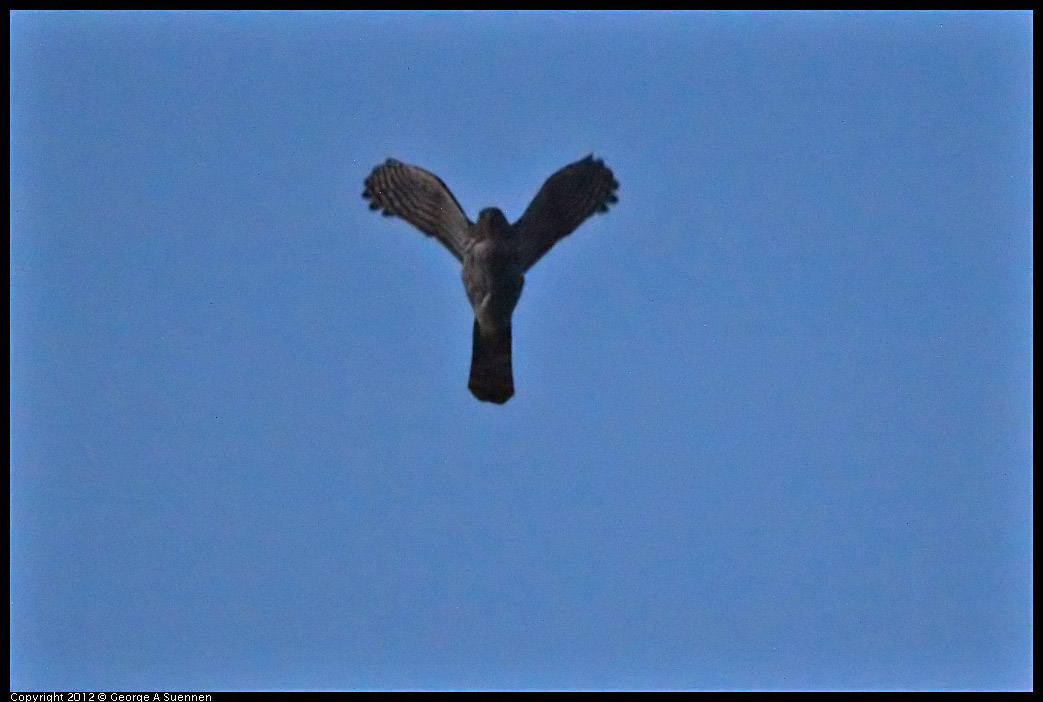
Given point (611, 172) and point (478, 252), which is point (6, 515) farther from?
point (611, 172)

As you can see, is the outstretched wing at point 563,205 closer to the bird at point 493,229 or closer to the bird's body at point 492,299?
the bird at point 493,229

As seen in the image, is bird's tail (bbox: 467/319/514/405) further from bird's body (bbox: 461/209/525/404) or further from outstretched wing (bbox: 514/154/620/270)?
outstretched wing (bbox: 514/154/620/270)

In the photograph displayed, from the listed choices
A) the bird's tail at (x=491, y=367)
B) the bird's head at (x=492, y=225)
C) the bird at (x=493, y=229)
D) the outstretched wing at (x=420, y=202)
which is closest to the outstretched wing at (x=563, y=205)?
the bird at (x=493, y=229)

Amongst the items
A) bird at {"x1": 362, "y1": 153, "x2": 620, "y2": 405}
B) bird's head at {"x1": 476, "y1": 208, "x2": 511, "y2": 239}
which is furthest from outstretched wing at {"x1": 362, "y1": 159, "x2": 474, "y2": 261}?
bird's head at {"x1": 476, "y1": 208, "x2": 511, "y2": 239}

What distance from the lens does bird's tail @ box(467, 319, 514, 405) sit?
55.2 ft

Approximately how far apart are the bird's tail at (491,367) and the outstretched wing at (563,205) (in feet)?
2.79

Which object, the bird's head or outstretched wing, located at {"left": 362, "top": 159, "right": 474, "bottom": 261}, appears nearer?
the bird's head

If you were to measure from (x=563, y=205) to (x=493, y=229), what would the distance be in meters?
1.09

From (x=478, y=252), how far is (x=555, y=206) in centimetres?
115

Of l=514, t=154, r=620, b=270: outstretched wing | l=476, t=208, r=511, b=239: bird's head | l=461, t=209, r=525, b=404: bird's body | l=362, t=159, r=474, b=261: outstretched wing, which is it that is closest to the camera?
l=461, t=209, r=525, b=404: bird's body

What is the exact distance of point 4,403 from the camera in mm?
15977

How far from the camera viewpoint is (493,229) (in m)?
16.7

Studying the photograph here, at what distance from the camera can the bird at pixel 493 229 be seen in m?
16.7

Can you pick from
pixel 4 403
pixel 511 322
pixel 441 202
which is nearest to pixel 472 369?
pixel 511 322
